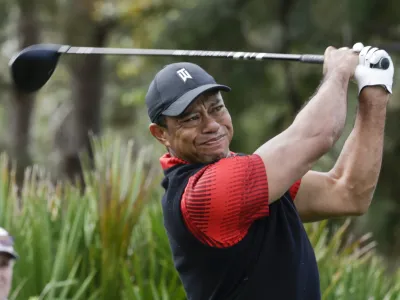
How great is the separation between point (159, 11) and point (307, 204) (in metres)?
9.78

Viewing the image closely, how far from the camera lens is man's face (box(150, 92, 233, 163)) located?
3.19 m

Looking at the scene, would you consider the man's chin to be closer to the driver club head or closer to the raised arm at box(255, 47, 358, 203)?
the raised arm at box(255, 47, 358, 203)

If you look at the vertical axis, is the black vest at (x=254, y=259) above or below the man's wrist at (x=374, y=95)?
below

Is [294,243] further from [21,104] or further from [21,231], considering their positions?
[21,104]

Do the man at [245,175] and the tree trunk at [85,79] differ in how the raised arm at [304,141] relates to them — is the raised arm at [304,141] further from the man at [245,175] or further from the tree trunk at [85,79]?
the tree trunk at [85,79]

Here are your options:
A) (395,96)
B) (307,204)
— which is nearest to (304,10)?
(395,96)

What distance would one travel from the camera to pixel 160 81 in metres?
3.30

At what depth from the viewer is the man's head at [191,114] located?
319cm

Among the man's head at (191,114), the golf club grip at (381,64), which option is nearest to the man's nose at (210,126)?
the man's head at (191,114)

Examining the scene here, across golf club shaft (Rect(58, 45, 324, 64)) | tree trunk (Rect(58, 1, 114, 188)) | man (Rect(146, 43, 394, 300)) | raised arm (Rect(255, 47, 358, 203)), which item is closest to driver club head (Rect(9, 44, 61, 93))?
golf club shaft (Rect(58, 45, 324, 64))

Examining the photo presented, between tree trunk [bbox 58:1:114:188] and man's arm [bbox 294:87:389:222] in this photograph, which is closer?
man's arm [bbox 294:87:389:222]

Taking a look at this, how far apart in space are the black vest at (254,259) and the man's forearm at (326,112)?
1.02 feet

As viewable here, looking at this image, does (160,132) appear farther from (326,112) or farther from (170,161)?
(326,112)

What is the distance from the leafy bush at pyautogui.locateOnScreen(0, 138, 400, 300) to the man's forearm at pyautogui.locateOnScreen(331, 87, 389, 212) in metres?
1.20
